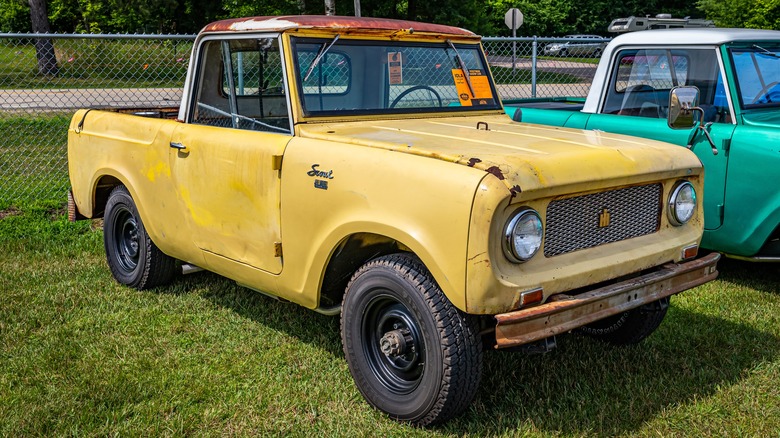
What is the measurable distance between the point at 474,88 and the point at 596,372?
1.86 meters

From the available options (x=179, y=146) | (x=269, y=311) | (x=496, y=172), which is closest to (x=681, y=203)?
(x=496, y=172)

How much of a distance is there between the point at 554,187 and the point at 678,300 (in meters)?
2.35

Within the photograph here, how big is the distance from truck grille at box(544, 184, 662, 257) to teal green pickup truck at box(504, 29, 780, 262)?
97cm

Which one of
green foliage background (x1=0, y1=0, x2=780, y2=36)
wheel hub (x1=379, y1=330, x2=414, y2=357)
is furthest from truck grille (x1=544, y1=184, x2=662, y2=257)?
green foliage background (x1=0, y1=0, x2=780, y2=36)

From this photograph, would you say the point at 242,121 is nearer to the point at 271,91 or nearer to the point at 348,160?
the point at 271,91

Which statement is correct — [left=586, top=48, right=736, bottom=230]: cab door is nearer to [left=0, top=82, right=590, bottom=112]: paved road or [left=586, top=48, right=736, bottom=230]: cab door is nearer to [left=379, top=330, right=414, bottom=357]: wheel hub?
[left=379, top=330, right=414, bottom=357]: wheel hub

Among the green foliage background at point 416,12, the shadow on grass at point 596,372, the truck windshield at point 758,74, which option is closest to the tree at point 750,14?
the green foliage background at point 416,12

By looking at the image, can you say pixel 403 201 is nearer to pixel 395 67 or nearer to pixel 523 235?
pixel 523 235

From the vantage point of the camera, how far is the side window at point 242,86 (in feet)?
13.6

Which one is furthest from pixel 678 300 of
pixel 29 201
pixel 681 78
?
pixel 29 201

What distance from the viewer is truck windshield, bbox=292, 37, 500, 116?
404cm

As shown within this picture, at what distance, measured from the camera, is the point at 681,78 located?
18.3 ft

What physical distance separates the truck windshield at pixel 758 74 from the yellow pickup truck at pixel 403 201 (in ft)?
5.94

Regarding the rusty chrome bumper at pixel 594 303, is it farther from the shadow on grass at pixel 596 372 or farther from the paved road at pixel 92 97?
the paved road at pixel 92 97
